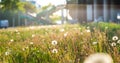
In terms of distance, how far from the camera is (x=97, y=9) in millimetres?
11297

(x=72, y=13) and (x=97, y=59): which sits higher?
(x=97, y=59)

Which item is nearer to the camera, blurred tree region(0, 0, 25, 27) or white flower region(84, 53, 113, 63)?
white flower region(84, 53, 113, 63)

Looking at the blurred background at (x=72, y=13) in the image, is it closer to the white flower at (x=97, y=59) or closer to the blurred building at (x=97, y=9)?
the blurred building at (x=97, y=9)

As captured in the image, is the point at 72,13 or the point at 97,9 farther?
the point at 72,13

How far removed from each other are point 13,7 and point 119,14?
4.36m

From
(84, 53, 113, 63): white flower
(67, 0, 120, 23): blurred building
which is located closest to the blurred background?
(67, 0, 120, 23): blurred building

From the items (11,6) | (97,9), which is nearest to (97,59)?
(97,9)

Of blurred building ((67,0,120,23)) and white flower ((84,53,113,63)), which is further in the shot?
blurred building ((67,0,120,23))

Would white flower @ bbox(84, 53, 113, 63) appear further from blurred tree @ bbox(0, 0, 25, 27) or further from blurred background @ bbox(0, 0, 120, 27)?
blurred tree @ bbox(0, 0, 25, 27)

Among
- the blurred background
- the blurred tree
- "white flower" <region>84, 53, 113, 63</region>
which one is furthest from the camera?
the blurred tree

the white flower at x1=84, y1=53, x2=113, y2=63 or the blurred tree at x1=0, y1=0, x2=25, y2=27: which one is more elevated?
the white flower at x1=84, y1=53, x2=113, y2=63

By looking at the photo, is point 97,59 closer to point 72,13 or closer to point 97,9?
point 97,9

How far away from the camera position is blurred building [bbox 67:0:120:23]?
32.2 feet

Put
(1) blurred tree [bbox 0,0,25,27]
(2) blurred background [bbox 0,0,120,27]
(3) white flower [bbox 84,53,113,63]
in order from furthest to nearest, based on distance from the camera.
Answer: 1. (1) blurred tree [bbox 0,0,25,27]
2. (2) blurred background [bbox 0,0,120,27]
3. (3) white flower [bbox 84,53,113,63]
